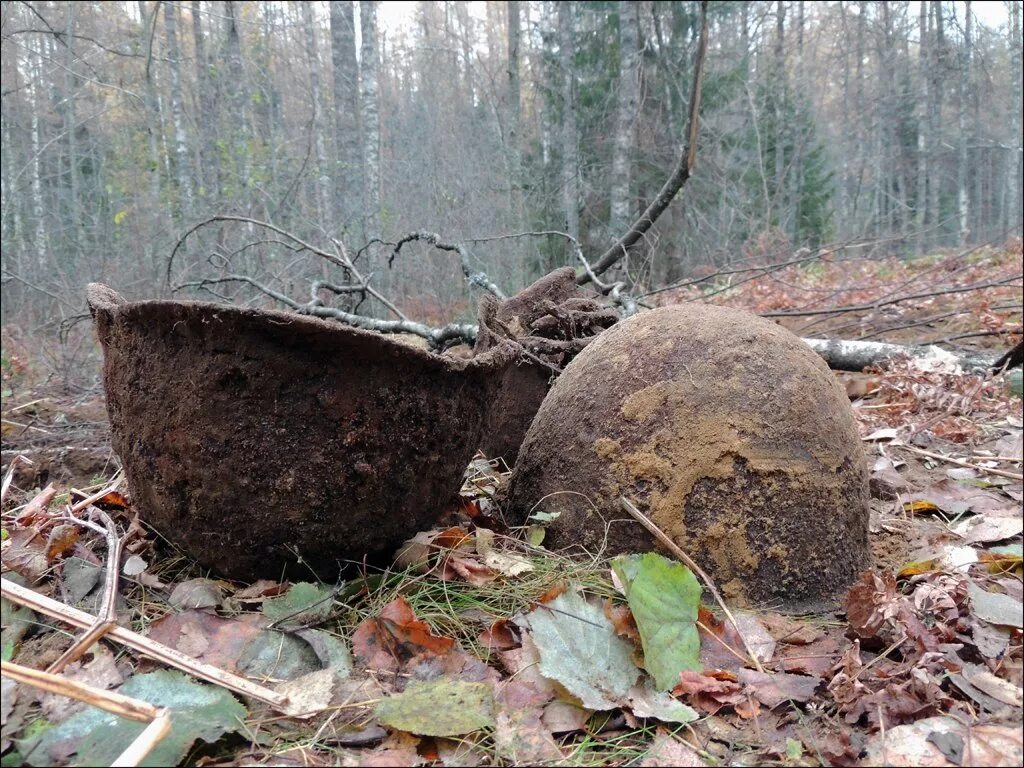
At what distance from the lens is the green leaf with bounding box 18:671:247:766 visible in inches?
46.0

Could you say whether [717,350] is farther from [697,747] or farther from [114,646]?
[114,646]

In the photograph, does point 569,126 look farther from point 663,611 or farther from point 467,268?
point 663,611

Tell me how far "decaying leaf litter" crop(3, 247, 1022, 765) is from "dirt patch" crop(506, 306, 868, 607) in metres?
0.12

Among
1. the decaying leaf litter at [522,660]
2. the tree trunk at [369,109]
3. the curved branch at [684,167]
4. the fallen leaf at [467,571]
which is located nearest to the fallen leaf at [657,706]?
the decaying leaf litter at [522,660]

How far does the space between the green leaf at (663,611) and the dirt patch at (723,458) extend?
26cm

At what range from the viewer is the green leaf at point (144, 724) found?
3.83 feet

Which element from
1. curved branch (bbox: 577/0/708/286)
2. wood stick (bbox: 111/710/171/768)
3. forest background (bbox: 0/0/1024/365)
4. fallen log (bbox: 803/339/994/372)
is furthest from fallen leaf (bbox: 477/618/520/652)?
forest background (bbox: 0/0/1024/365)

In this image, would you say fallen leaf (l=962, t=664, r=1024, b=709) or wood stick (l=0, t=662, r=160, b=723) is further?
fallen leaf (l=962, t=664, r=1024, b=709)

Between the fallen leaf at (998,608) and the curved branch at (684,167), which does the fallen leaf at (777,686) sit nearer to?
the fallen leaf at (998,608)

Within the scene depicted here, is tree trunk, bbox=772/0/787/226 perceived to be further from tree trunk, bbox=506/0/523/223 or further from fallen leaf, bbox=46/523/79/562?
fallen leaf, bbox=46/523/79/562

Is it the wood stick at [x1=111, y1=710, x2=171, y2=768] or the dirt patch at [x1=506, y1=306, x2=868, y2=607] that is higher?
the dirt patch at [x1=506, y1=306, x2=868, y2=607]

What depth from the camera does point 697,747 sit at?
1.35 meters

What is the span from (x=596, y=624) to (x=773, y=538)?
0.58 m

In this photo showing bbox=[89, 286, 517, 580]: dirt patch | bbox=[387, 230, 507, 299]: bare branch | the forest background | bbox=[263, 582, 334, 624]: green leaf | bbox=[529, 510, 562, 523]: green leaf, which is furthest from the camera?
the forest background
